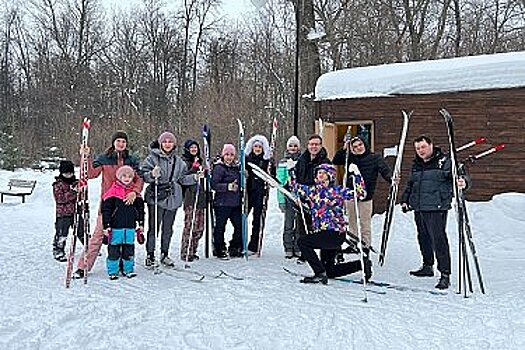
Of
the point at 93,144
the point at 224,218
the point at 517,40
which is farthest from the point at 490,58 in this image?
the point at 93,144

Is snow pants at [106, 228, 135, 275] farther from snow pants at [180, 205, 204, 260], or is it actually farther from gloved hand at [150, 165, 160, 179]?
snow pants at [180, 205, 204, 260]

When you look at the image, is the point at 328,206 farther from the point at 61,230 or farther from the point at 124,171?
the point at 61,230

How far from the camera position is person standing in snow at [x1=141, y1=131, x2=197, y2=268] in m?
7.18

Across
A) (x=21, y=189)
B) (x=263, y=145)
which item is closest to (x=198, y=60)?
(x=21, y=189)

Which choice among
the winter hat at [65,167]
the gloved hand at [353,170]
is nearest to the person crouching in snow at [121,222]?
the winter hat at [65,167]

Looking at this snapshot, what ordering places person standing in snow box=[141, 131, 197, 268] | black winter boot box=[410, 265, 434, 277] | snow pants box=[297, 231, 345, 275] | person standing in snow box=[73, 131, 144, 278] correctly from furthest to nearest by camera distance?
person standing in snow box=[141, 131, 197, 268]
black winter boot box=[410, 265, 434, 277]
person standing in snow box=[73, 131, 144, 278]
snow pants box=[297, 231, 345, 275]

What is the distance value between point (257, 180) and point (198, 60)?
31.1m

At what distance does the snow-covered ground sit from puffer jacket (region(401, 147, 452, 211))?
2.88 feet

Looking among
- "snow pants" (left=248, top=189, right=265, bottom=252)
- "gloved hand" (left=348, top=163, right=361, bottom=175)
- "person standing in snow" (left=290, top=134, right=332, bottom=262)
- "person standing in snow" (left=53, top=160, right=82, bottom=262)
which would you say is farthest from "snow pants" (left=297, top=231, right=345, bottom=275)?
"person standing in snow" (left=53, top=160, right=82, bottom=262)

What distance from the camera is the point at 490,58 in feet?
34.6

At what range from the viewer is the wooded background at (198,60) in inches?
839

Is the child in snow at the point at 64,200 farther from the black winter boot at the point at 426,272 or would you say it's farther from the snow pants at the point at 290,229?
the black winter boot at the point at 426,272

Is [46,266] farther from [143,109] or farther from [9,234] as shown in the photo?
[143,109]

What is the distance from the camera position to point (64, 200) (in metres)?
7.72
